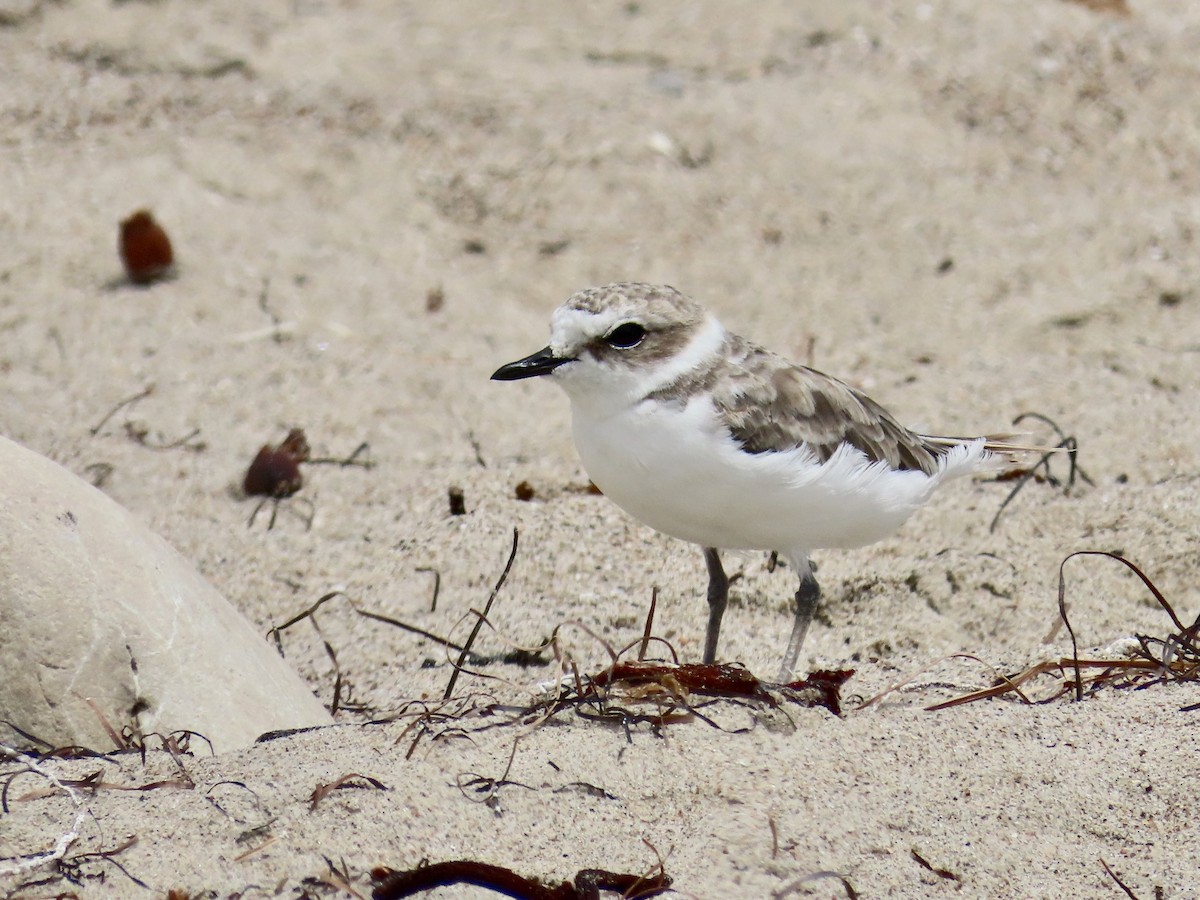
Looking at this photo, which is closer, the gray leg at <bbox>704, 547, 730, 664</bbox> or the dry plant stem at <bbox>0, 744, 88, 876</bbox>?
the dry plant stem at <bbox>0, 744, 88, 876</bbox>

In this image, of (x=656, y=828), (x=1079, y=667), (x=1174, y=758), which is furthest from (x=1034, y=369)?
(x=656, y=828)

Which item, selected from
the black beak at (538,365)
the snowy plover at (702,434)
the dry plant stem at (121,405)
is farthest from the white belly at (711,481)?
the dry plant stem at (121,405)

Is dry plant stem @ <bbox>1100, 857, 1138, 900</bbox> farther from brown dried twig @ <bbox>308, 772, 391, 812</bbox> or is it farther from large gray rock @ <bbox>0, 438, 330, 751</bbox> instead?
large gray rock @ <bbox>0, 438, 330, 751</bbox>

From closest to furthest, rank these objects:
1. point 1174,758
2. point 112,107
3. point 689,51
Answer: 1. point 1174,758
2. point 112,107
3. point 689,51

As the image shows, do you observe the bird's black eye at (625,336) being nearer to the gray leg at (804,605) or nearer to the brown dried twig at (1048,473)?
the gray leg at (804,605)

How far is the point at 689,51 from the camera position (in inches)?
324

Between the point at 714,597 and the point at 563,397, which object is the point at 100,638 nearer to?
the point at 714,597

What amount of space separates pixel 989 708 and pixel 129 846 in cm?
193

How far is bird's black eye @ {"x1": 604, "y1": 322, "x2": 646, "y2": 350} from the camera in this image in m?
3.68

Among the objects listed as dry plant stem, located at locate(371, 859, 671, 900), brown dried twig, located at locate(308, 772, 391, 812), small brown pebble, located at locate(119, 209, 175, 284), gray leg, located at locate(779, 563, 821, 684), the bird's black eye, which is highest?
the bird's black eye

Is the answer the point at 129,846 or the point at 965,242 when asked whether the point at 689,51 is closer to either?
the point at 965,242

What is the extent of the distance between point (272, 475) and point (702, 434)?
2.29 meters

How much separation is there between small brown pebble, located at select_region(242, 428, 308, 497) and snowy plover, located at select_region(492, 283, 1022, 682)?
1882 mm

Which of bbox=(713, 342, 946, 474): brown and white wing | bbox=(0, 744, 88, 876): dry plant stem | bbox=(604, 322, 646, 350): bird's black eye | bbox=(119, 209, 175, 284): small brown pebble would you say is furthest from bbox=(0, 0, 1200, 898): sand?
bbox=(604, 322, 646, 350): bird's black eye
